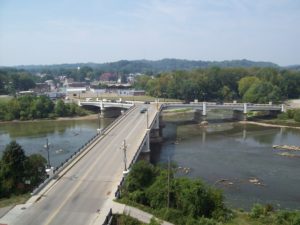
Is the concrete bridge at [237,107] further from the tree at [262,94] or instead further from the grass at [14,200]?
the grass at [14,200]

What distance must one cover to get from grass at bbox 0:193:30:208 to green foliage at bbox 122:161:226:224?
7.37m

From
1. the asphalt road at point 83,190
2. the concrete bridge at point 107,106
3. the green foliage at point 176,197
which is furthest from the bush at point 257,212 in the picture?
the concrete bridge at point 107,106

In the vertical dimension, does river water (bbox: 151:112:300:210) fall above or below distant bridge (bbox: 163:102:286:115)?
below

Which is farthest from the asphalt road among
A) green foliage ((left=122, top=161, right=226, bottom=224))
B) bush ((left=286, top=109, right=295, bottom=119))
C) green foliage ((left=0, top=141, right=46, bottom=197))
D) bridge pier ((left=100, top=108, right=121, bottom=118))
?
→ bush ((left=286, top=109, right=295, bottom=119))

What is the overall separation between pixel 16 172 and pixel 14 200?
380 centimetres

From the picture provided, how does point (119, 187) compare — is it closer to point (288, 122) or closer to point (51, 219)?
point (51, 219)

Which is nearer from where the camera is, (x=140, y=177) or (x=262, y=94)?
(x=140, y=177)

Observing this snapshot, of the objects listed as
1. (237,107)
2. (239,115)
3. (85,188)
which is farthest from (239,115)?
(85,188)

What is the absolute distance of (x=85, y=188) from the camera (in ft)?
108

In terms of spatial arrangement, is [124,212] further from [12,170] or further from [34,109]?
[34,109]

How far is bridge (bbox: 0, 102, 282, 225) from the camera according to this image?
26859mm

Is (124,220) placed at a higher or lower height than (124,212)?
lower

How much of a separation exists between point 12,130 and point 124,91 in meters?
69.3

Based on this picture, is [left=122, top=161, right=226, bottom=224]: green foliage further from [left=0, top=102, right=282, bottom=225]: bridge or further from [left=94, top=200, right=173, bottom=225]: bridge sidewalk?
[left=0, top=102, right=282, bottom=225]: bridge
